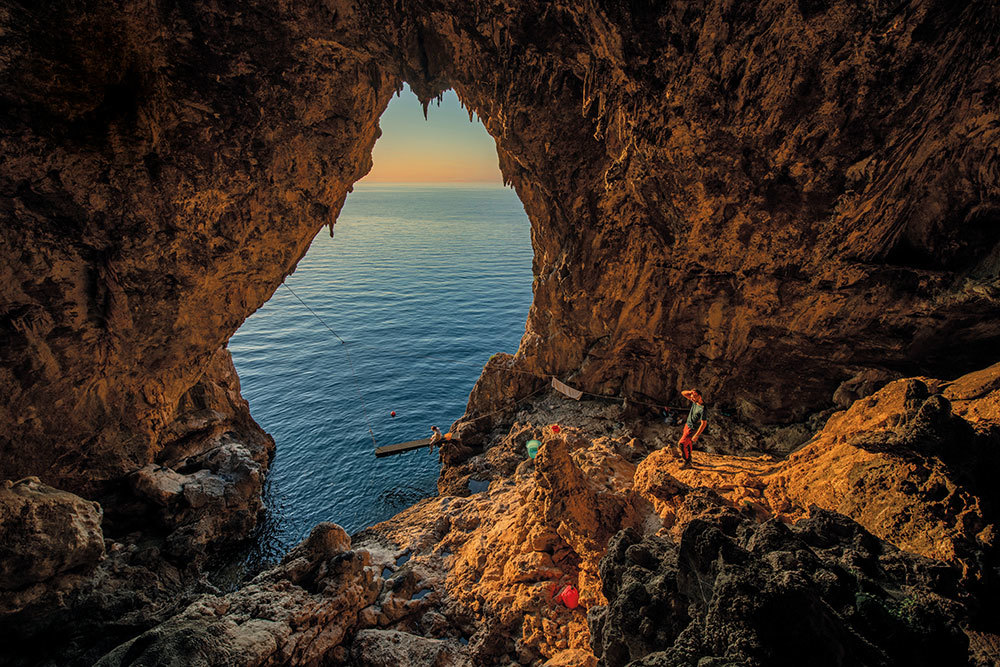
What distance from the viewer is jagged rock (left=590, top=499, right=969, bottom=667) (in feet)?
10.5

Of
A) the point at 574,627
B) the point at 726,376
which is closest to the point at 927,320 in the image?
the point at 726,376

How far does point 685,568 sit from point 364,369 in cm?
2287

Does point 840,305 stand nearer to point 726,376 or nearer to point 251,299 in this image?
point 726,376

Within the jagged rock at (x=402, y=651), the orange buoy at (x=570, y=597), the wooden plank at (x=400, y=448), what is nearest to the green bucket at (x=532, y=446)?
the wooden plank at (x=400, y=448)

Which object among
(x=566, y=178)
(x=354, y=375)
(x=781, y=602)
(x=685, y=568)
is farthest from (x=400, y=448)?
(x=781, y=602)

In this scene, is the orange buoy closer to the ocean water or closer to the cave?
the cave

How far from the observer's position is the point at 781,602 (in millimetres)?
3242

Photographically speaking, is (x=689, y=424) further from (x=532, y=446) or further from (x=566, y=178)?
(x=566, y=178)

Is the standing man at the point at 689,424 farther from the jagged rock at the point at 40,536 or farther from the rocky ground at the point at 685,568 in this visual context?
the jagged rock at the point at 40,536

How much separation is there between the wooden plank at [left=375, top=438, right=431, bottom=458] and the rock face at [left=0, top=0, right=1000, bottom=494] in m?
7.17

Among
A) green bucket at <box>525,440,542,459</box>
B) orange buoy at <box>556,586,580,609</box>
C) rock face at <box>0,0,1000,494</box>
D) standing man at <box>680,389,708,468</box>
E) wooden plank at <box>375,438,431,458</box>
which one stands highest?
rock face at <box>0,0,1000,494</box>

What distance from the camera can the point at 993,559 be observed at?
432 centimetres

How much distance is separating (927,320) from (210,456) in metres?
20.7

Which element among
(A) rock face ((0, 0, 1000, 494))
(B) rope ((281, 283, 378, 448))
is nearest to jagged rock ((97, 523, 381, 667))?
(A) rock face ((0, 0, 1000, 494))
